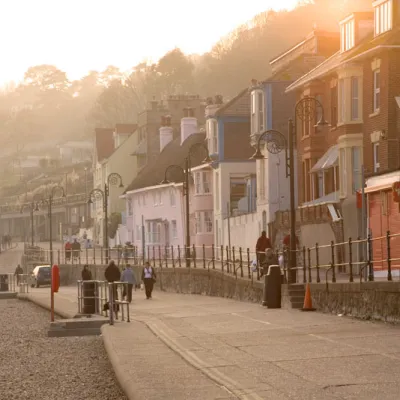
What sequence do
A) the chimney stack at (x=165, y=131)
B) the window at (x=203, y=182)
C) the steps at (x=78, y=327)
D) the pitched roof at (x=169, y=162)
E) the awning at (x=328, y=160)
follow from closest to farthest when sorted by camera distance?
the steps at (x=78, y=327) < the awning at (x=328, y=160) < the window at (x=203, y=182) < the pitched roof at (x=169, y=162) < the chimney stack at (x=165, y=131)

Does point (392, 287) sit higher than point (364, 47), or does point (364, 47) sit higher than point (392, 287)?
point (364, 47)

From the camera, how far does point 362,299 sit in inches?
1098

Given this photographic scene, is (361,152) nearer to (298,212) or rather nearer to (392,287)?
(298,212)

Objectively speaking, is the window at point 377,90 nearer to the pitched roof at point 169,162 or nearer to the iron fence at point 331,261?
the iron fence at point 331,261

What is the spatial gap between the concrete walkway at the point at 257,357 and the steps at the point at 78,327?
1.09 metres

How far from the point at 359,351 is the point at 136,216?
270 ft

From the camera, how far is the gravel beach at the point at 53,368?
1867cm

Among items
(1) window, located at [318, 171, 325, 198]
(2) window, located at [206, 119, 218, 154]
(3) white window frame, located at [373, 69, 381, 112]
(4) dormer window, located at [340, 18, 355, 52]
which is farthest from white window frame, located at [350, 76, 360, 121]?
(2) window, located at [206, 119, 218, 154]

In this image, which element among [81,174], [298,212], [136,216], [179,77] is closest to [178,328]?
[298,212]

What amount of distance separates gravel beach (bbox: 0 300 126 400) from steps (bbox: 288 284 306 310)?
19.5 ft

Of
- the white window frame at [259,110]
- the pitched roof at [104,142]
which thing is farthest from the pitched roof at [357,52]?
the pitched roof at [104,142]

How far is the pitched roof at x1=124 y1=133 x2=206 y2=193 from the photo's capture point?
3471 inches

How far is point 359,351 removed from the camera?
20.0m

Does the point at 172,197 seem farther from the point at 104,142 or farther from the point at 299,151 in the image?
the point at 104,142
